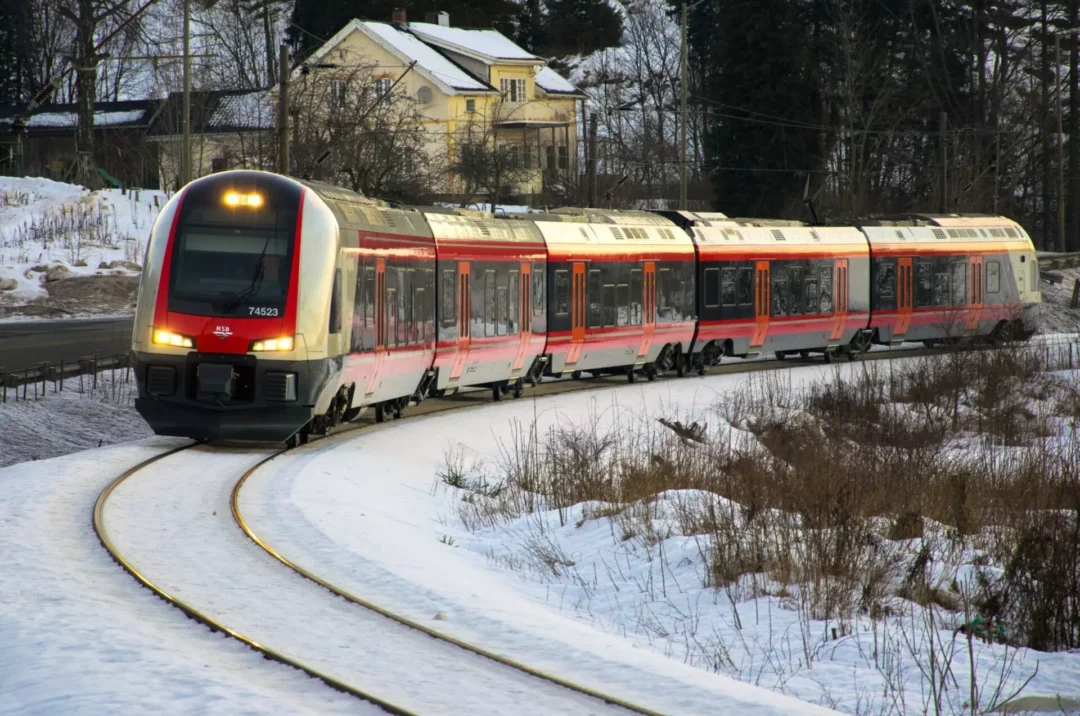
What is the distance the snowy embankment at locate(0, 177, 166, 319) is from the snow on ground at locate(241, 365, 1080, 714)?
25347mm

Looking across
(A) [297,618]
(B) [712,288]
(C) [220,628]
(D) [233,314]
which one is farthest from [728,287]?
(C) [220,628]

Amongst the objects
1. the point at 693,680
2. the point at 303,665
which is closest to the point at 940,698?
the point at 693,680

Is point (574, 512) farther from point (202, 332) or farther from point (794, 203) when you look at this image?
point (794, 203)

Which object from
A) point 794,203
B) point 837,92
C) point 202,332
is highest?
point 837,92

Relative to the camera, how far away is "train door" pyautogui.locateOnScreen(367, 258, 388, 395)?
19.1 meters

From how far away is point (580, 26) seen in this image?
338 feet

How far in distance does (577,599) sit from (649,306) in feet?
58.0

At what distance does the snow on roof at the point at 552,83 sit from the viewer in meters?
80.6

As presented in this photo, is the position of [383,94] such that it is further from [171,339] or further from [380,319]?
[171,339]

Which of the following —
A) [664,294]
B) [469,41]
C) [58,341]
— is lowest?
[58,341]

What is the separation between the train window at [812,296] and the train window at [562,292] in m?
8.53

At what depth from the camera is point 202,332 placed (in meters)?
16.6

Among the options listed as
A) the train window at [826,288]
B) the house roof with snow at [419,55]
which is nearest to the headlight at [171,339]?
the train window at [826,288]

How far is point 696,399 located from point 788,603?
51.1 feet
